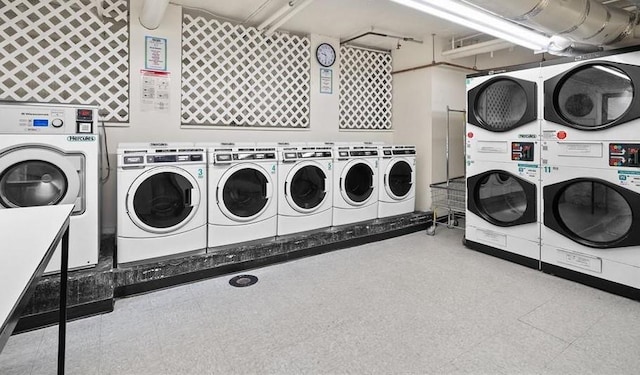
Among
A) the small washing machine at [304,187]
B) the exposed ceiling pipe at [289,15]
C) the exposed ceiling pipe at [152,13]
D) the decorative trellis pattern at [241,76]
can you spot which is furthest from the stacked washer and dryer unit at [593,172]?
the exposed ceiling pipe at [152,13]

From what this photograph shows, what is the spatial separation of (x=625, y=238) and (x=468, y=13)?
1.97 m

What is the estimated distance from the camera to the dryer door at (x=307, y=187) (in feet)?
11.2

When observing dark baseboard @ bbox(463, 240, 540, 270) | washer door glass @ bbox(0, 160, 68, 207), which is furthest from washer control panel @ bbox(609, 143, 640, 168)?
washer door glass @ bbox(0, 160, 68, 207)

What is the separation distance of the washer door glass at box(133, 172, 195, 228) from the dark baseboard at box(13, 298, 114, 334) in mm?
Result: 626

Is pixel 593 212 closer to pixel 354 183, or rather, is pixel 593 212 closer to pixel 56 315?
pixel 354 183

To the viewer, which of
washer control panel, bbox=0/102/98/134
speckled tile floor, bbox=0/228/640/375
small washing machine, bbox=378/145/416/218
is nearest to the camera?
speckled tile floor, bbox=0/228/640/375

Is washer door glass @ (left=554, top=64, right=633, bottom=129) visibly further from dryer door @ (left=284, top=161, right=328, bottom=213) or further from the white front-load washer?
the white front-load washer

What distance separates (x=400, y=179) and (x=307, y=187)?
4.17 feet

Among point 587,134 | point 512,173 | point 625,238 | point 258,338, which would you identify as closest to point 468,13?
point 587,134

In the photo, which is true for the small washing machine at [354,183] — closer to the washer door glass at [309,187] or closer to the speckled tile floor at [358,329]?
the washer door glass at [309,187]

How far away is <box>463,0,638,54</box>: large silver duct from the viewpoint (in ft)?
6.71

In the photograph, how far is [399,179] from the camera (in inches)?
167

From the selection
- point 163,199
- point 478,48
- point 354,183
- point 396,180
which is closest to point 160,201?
point 163,199

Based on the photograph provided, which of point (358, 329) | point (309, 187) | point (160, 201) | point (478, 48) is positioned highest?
point (478, 48)
